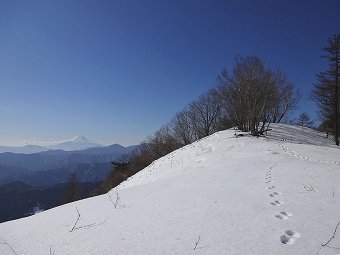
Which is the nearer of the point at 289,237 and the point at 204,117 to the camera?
the point at 289,237

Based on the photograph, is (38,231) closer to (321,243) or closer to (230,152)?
(321,243)

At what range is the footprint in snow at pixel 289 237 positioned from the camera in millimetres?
4166

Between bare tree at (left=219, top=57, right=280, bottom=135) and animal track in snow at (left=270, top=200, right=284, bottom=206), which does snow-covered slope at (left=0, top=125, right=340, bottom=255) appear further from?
bare tree at (left=219, top=57, right=280, bottom=135)

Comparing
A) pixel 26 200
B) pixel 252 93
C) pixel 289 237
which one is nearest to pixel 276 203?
pixel 289 237

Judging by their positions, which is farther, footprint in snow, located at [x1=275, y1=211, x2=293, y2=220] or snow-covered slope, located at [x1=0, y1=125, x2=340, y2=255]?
footprint in snow, located at [x1=275, y1=211, x2=293, y2=220]

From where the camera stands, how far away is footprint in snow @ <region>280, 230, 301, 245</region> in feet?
13.7

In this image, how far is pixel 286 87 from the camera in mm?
47000

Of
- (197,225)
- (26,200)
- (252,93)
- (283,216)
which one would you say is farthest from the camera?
(26,200)

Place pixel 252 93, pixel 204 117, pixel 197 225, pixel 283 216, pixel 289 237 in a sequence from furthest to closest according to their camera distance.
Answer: pixel 204 117
pixel 252 93
pixel 283 216
pixel 197 225
pixel 289 237

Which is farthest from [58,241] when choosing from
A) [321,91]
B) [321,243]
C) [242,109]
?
[321,91]

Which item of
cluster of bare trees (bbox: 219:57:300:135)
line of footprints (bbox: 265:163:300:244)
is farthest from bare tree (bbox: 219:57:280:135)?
line of footprints (bbox: 265:163:300:244)

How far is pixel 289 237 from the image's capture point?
4316 millimetres

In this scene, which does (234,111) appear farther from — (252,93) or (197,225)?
(197,225)

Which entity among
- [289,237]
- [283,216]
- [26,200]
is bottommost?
[26,200]
